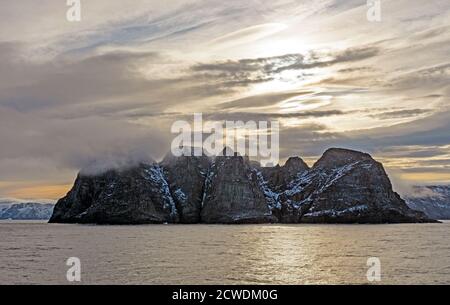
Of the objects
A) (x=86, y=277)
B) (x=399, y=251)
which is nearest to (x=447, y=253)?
(x=399, y=251)

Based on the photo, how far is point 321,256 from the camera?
351ft

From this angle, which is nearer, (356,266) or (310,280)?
(310,280)

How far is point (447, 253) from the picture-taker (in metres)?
113
